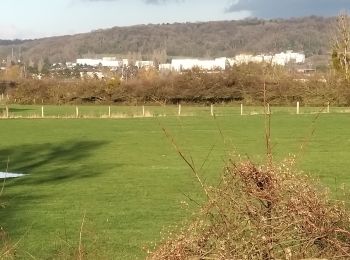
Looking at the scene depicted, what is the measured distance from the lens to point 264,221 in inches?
124

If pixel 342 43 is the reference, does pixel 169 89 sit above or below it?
below

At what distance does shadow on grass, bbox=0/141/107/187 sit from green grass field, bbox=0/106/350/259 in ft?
0.11

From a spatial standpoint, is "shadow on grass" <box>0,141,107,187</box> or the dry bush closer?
the dry bush

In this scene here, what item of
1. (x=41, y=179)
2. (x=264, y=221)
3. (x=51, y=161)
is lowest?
(x=51, y=161)

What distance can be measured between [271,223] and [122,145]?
26978mm

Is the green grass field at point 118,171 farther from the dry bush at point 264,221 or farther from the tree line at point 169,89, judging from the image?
the tree line at point 169,89

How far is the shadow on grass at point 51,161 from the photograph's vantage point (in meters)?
19.8

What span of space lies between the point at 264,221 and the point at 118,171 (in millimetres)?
18114

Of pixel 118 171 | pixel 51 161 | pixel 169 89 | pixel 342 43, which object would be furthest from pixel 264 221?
pixel 342 43

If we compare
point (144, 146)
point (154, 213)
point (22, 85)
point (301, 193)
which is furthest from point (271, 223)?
point (22, 85)

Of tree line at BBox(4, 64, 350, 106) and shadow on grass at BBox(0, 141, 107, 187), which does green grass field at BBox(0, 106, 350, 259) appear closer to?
shadow on grass at BBox(0, 141, 107, 187)

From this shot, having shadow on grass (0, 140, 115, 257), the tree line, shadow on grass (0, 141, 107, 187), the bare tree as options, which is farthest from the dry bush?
the bare tree

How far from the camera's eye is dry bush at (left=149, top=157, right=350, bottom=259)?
302 cm

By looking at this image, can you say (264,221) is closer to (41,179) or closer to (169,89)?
(41,179)
